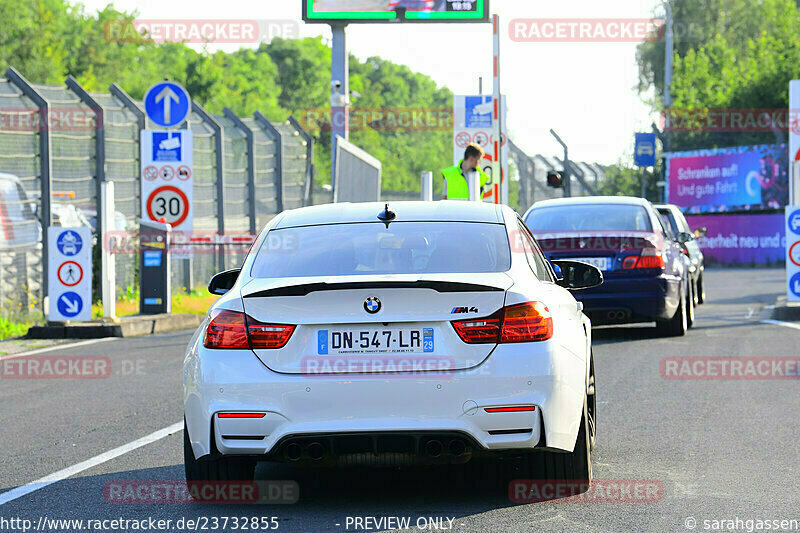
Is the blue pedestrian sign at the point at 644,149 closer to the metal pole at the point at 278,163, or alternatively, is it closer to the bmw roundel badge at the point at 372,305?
the metal pole at the point at 278,163

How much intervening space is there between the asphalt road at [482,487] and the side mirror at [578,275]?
0.95m

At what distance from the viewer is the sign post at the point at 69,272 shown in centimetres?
1619

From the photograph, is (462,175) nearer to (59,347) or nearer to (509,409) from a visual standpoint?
(59,347)

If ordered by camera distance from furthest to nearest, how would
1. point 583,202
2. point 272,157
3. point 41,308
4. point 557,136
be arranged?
point 557,136 → point 272,157 → point 41,308 → point 583,202

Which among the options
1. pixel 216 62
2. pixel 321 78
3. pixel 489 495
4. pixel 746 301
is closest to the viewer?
pixel 489 495

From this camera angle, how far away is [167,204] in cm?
1869

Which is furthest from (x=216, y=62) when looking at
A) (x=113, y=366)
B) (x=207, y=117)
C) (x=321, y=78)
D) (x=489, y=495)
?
(x=489, y=495)

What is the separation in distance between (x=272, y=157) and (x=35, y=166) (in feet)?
32.3

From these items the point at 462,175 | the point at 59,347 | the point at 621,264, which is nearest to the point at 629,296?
the point at 621,264

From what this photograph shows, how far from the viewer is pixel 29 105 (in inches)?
741

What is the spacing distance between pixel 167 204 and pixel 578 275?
38.7 feet

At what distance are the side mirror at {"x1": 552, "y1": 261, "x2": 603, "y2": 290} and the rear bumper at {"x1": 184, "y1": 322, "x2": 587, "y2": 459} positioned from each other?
5.92ft

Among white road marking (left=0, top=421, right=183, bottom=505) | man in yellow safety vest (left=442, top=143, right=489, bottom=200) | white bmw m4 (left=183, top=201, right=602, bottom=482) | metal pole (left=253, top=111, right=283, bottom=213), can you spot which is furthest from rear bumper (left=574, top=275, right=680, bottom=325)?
metal pole (left=253, top=111, right=283, bottom=213)

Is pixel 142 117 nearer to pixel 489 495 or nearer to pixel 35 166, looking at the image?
pixel 35 166
